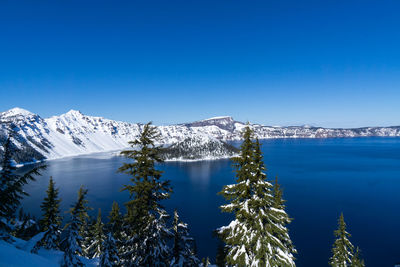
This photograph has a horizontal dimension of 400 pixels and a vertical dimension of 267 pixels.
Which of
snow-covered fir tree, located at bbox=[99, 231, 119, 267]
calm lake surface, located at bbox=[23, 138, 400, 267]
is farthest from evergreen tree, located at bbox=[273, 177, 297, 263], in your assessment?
calm lake surface, located at bbox=[23, 138, 400, 267]

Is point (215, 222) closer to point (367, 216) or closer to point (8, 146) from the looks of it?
point (367, 216)

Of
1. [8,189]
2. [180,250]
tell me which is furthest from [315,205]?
[8,189]

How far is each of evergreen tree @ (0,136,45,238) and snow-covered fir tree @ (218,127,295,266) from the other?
10867 millimetres

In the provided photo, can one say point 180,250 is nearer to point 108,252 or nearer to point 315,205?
point 108,252

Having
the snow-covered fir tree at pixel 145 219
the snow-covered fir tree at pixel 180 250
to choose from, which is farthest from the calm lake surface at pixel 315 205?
the snow-covered fir tree at pixel 145 219

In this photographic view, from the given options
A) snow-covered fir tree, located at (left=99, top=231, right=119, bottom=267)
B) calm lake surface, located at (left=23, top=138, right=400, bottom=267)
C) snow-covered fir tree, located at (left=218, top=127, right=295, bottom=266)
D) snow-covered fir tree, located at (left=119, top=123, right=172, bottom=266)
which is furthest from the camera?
calm lake surface, located at (left=23, top=138, right=400, bottom=267)

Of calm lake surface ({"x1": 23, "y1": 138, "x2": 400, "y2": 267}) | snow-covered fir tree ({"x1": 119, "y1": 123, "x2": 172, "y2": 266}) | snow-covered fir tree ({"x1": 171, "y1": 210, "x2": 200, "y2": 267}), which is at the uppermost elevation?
snow-covered fir tree ({"x1": 119, "y1": 123, "x2": 172, "y2": 266})

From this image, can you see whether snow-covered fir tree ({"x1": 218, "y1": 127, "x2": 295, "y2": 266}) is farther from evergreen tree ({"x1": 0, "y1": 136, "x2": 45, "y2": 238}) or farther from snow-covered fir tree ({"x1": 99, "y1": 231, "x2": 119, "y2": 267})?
evergreen tree ({"x1": 0, "y1": 136, "x2": 45, "y2": 238})

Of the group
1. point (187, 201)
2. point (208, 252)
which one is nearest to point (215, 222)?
point (208, 252)

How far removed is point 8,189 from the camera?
37.7 ft

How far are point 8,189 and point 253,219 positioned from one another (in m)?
13.1

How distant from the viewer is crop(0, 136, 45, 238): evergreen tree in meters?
11.5

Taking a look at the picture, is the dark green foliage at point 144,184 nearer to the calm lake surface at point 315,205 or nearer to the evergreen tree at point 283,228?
the evergreen tree at point 283,228

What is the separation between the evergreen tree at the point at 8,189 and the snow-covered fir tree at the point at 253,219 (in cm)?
1087
